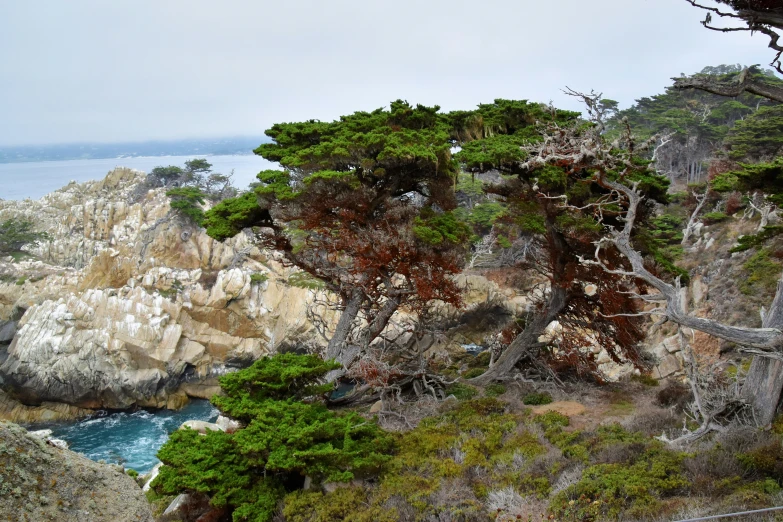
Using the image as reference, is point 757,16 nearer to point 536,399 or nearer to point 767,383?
point 767,383

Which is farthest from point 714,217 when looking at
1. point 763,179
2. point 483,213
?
point 763,179

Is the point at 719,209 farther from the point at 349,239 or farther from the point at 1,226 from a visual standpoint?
the point at 1,226

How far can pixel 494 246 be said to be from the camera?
1284 inches

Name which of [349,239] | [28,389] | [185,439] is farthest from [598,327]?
[28,389]

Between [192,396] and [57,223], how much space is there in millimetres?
16872

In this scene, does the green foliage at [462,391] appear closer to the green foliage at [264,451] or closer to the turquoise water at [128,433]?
the green foliage at [264,451]

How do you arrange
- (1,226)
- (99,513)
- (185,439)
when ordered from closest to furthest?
(99,513)
(185,439)
(1,226)

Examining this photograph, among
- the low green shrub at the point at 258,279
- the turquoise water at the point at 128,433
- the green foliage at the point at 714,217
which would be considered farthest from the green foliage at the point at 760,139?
the turquoise water at the point at 128,433

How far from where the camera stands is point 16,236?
28266 mm

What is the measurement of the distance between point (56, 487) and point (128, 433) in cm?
2000

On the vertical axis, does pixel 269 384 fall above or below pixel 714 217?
below

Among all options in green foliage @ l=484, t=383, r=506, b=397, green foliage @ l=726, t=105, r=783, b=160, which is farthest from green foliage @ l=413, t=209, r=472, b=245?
green foliage @ l=726, t=105, r=783, b=160

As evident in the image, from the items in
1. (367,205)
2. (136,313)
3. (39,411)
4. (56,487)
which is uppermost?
(367,205)

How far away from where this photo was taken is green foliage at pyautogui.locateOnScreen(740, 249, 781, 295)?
1598 cm
